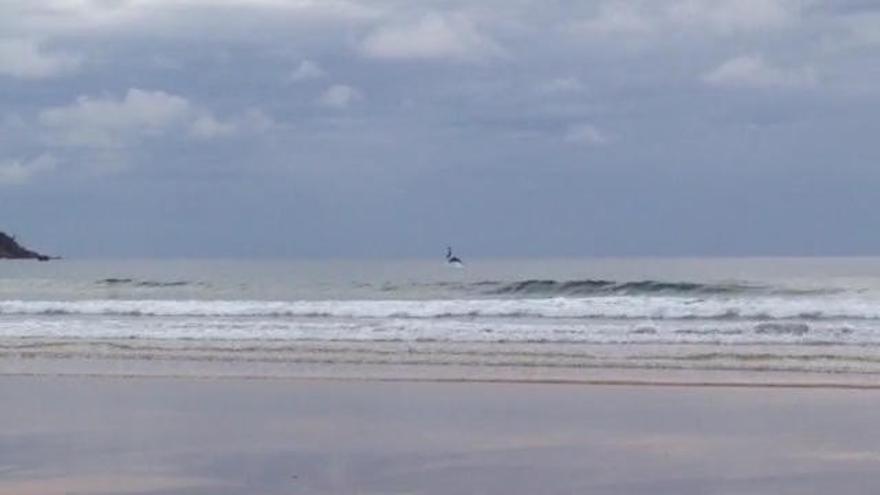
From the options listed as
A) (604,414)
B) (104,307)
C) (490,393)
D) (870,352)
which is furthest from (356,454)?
(104,307)

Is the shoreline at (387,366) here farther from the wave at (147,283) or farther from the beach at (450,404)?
the wave at (147,283)

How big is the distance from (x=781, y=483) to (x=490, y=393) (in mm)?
6439

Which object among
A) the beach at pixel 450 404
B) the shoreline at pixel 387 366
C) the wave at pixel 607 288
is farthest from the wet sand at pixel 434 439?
the wave at pixel 607 288

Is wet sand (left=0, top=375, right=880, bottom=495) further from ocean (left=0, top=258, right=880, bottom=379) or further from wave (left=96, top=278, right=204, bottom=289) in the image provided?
wave (left=96, top=278, right=204, bottom=289)

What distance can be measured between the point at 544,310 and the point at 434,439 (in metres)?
21.2

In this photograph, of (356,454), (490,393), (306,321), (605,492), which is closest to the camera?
(605,492)

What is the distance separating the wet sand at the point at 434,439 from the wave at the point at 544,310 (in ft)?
49.3

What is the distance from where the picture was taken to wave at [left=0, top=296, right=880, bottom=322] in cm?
3278

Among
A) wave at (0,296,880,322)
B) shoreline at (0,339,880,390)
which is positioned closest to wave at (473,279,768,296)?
wave at (0,296,880,322)

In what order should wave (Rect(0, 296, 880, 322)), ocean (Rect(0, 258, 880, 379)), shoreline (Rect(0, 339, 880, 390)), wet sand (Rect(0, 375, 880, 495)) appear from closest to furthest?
1. wet sand (Rect(0, 375, 880, 495))
2. shoreline (Rect(0, 339, 880, 390))
3. ocean (Rect(0, 258, 880, 379))
4. wave (Rect(0, 296, 880, 322))

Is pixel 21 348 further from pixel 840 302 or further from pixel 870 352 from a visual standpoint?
pixel 840 302

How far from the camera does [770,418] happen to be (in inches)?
596

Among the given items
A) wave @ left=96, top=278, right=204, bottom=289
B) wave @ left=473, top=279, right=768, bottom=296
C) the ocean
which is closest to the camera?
the ocean

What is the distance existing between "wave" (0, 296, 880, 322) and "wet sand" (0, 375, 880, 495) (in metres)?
15.0
